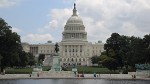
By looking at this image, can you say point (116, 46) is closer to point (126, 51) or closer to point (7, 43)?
point (126, 51)

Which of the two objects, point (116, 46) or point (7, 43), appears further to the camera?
point (116, 46)

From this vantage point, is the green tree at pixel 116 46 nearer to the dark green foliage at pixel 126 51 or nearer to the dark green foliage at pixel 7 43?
the dark green foliage at pixel 126 51

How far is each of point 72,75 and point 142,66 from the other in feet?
41.5

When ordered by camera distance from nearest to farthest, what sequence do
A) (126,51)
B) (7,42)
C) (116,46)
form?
(7,42), (126,51), (116,46)

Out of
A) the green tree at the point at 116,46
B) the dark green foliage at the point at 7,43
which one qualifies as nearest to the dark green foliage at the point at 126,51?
the green tree at the point at 116,46

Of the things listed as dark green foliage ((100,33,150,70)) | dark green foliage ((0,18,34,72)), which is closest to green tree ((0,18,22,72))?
dark green foliage ((0,18,34,72))

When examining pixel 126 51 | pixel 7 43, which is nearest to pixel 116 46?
pixel 126 51

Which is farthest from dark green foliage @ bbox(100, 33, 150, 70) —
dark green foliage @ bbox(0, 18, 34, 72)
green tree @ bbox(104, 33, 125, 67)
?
dark green foliage @ bbox(0, 18, 34, 72)

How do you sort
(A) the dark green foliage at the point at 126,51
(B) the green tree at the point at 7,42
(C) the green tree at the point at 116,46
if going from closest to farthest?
(B) the green tree at the point at 7,42, (A) the dark green foliage at the point at 126,51, (C) the green tree at the point at 116,46

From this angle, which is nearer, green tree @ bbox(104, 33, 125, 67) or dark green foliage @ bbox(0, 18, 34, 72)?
dark green foliage @ bbox(0, 18, 34, 72)

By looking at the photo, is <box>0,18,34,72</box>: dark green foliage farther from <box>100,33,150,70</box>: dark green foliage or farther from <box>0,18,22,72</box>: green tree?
<box>100,33,150,70</box>: dark green foliage

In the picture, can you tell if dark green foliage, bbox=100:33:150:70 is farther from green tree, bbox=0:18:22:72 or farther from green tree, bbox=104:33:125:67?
green tree, bbox=0:18:22:72

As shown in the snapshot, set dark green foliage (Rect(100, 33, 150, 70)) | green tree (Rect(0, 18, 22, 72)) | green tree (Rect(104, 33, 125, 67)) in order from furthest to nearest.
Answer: green tree (Rect(104, 33, 125, 67)) < dark green foliage (Rect(100, 33, 150, 70)) < green tree (Rect(0, 18, 22, 72))

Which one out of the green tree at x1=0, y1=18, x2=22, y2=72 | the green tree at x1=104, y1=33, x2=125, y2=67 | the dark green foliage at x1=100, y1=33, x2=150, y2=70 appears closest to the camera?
the green tree at x1=0, y1=18, x2=22, y2=72
